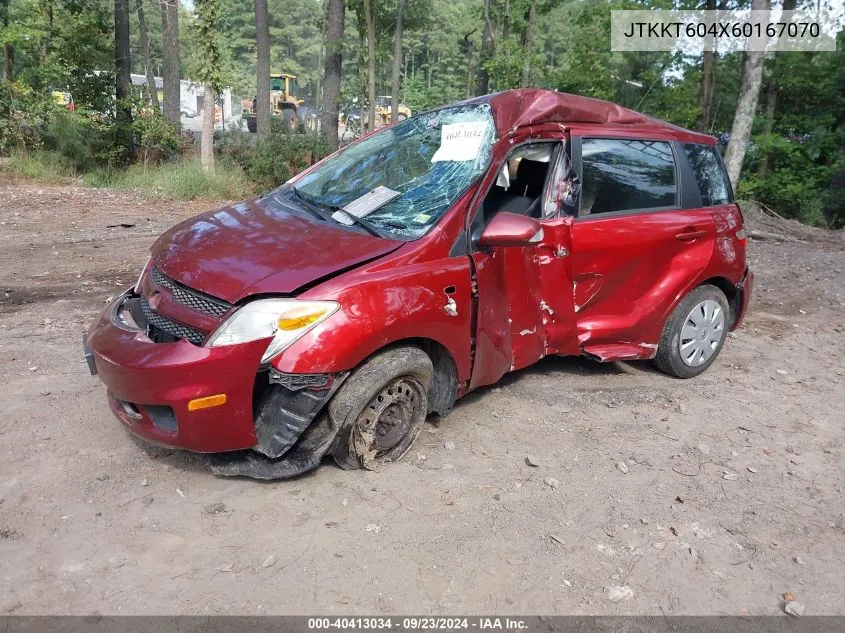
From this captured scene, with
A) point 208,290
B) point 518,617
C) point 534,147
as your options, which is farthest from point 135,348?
point 534,147

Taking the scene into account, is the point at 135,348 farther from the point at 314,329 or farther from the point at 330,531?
the point at 330,531

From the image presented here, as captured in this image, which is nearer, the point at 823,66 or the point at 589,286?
the point at 589,286

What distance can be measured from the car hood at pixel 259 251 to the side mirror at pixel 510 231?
1.64 ft

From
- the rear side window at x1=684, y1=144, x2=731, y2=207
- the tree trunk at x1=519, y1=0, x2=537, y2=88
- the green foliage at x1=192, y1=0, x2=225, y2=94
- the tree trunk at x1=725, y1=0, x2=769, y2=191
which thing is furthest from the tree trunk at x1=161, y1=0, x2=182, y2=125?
the rear side window at x1=684, y1=144, x2=731, y2=207

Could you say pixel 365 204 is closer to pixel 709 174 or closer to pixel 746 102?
pixel 709 174

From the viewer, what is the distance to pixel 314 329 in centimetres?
293

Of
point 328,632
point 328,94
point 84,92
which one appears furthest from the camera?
point 328,94

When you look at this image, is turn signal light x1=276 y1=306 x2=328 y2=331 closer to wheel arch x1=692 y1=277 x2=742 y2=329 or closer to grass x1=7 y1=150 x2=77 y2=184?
wheel arch x1=692 y1=277 x2=742 y2=329

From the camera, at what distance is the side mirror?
11.2 feet

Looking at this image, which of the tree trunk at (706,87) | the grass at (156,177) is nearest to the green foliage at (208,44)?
the grass at (156,177)

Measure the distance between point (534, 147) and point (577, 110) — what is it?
1.43ft

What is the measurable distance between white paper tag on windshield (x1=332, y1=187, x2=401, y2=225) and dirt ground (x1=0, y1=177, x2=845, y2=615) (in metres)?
1.34

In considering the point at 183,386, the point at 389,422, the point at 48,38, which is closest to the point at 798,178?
the point at 389,422

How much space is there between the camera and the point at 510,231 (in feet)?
11.2
